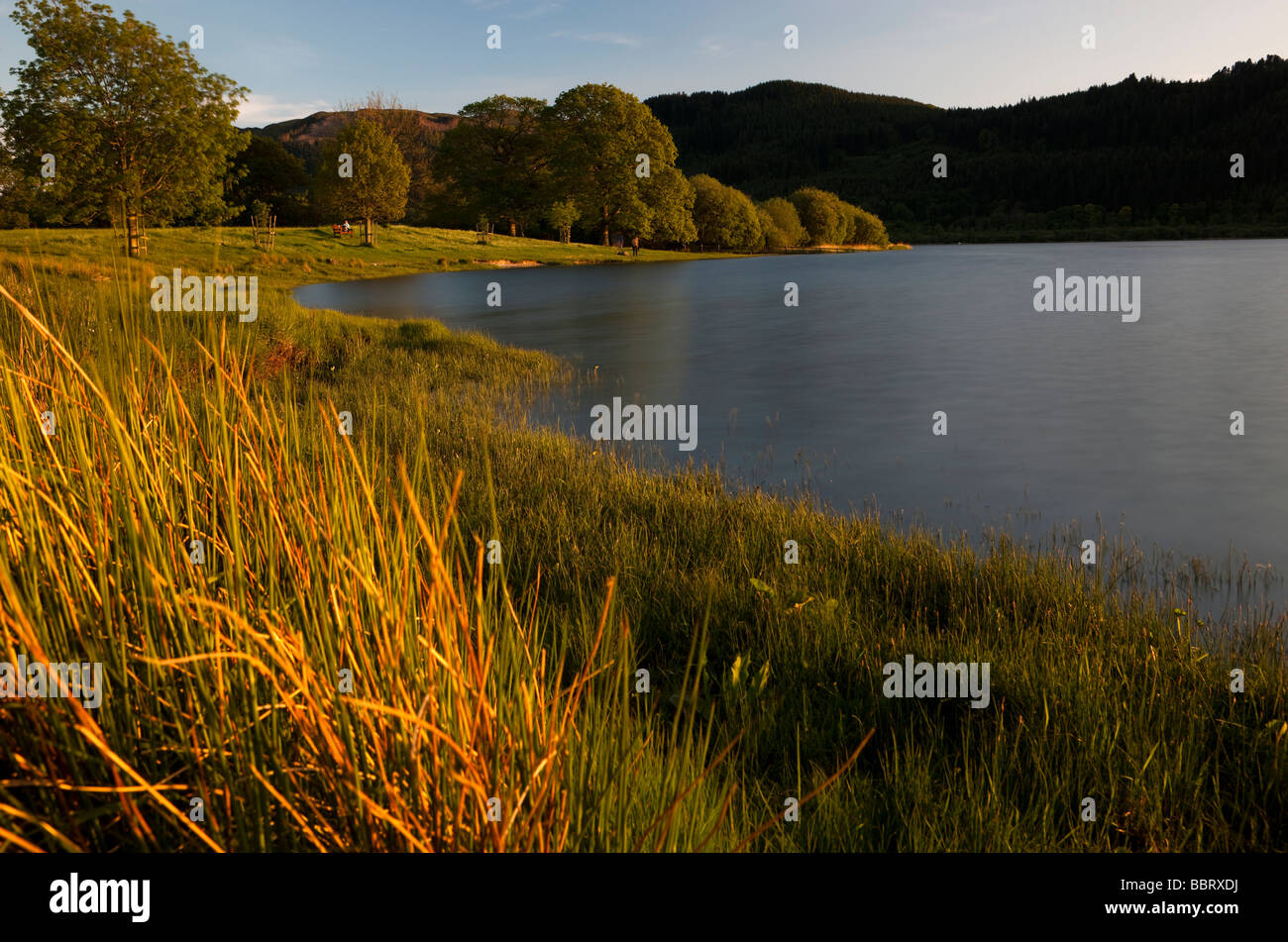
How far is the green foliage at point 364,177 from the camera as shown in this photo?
190 feet

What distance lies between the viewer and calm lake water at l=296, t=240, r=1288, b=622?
9242mm

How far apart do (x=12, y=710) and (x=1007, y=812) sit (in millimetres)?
3370

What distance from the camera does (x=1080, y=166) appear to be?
146m

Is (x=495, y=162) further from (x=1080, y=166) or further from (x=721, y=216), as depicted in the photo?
(x=1080, y=166)

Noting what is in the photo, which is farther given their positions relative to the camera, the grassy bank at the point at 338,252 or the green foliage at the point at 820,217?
the green foliage at the point at 820,217

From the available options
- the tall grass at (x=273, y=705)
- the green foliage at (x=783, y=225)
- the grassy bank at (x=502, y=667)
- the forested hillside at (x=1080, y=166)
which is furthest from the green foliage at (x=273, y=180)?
the forested hillside at (x=1080, y=166)

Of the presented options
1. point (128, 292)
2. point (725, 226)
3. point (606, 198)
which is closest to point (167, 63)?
point (128, 292)

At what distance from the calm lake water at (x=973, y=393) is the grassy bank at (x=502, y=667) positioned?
3345 millimetres

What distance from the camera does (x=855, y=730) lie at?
398cm

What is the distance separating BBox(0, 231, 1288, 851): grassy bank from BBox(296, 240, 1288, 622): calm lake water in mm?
3345

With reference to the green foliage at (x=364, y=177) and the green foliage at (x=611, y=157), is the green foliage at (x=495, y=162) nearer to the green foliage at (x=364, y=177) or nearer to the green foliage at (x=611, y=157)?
the green foliage at (x=611, y=157)

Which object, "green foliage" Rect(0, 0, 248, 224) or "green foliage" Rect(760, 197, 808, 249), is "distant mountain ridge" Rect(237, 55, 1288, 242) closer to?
"green foliage" Rect(760, 197, 808, 249)

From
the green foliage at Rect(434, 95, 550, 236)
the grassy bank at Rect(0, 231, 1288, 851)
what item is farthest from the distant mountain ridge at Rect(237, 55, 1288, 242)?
the grassy bank at Rect(0, 231, 1288, 851)

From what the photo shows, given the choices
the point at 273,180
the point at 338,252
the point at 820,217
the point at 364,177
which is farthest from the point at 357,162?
the point at 820,217
